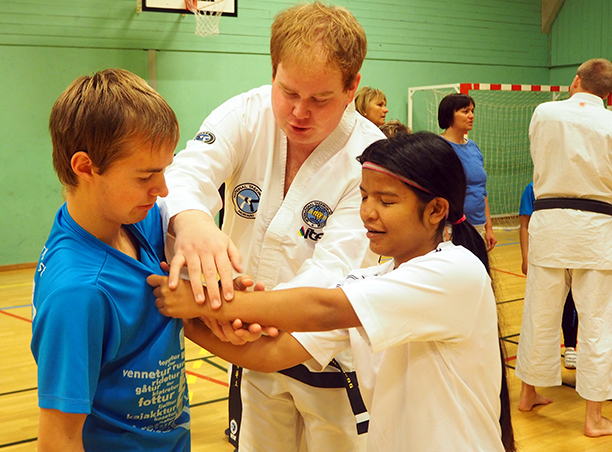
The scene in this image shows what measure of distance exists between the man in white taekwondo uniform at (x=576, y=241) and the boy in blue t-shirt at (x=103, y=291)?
3.00 metres

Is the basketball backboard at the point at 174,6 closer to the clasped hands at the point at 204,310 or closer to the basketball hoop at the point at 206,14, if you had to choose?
the basketball hoop at the point at 206,14

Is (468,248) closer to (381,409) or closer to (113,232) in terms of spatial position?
(381,409)

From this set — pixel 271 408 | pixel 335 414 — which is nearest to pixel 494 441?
pixel 335 414

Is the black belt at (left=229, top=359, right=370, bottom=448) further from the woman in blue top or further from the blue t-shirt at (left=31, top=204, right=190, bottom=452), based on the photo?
the woman in blue top

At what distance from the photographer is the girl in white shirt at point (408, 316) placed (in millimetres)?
1445

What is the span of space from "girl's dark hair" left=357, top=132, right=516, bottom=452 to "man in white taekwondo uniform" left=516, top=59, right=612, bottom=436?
7.26ft

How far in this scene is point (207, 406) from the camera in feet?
13.1

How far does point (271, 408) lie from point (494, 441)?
2.26ft

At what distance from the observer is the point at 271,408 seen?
1.90 metres

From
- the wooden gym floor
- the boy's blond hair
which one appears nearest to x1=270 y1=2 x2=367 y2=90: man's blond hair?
the boy's blond hair

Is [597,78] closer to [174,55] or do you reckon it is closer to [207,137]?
[207,137]

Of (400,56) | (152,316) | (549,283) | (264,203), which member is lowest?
(549,283)

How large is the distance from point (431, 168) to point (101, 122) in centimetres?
87

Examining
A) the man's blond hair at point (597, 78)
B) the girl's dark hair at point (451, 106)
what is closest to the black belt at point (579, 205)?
the man's blond hair at point (597, 78)
